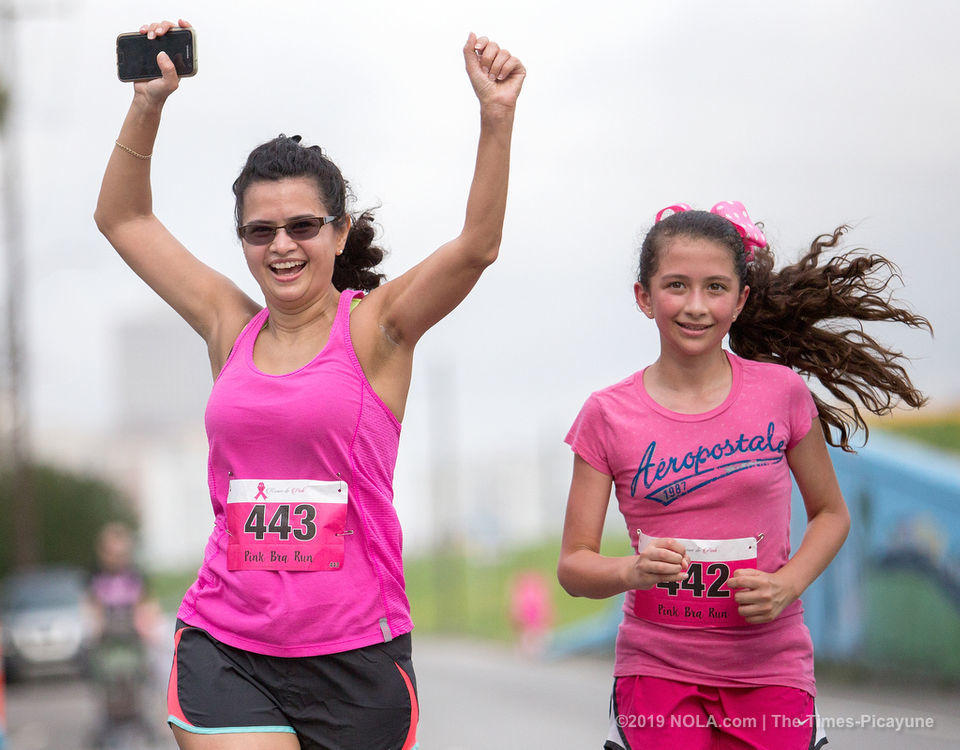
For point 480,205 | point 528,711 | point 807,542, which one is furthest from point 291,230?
point 528,711

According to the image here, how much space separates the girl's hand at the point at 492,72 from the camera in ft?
10.1

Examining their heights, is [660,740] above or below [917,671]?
above

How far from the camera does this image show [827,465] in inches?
132

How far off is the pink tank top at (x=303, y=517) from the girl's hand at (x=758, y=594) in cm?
80

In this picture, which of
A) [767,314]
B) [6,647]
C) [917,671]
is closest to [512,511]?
[6,647]

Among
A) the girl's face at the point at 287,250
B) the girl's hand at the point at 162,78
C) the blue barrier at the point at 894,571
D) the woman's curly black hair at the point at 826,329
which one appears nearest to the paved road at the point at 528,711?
the blue barrier at the point at 894,571

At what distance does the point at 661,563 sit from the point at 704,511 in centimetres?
33

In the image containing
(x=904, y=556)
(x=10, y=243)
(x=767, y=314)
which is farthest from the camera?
(x=10, y=243)

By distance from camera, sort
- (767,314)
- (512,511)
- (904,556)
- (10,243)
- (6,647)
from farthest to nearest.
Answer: (512,511), (10,243), (6,647), (904,556), (767,314)

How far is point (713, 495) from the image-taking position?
322 centimetres

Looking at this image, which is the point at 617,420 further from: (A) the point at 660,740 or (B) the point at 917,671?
(B) the point at 917,671

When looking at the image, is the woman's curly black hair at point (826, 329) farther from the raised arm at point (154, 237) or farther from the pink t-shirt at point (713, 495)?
the raised arm at point (154, 237)

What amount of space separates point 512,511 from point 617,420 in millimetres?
44819

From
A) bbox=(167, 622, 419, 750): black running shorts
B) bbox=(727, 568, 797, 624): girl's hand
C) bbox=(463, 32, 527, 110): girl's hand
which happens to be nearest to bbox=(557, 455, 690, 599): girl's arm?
bbox=(727, 568, 797, 624): girl's hand
